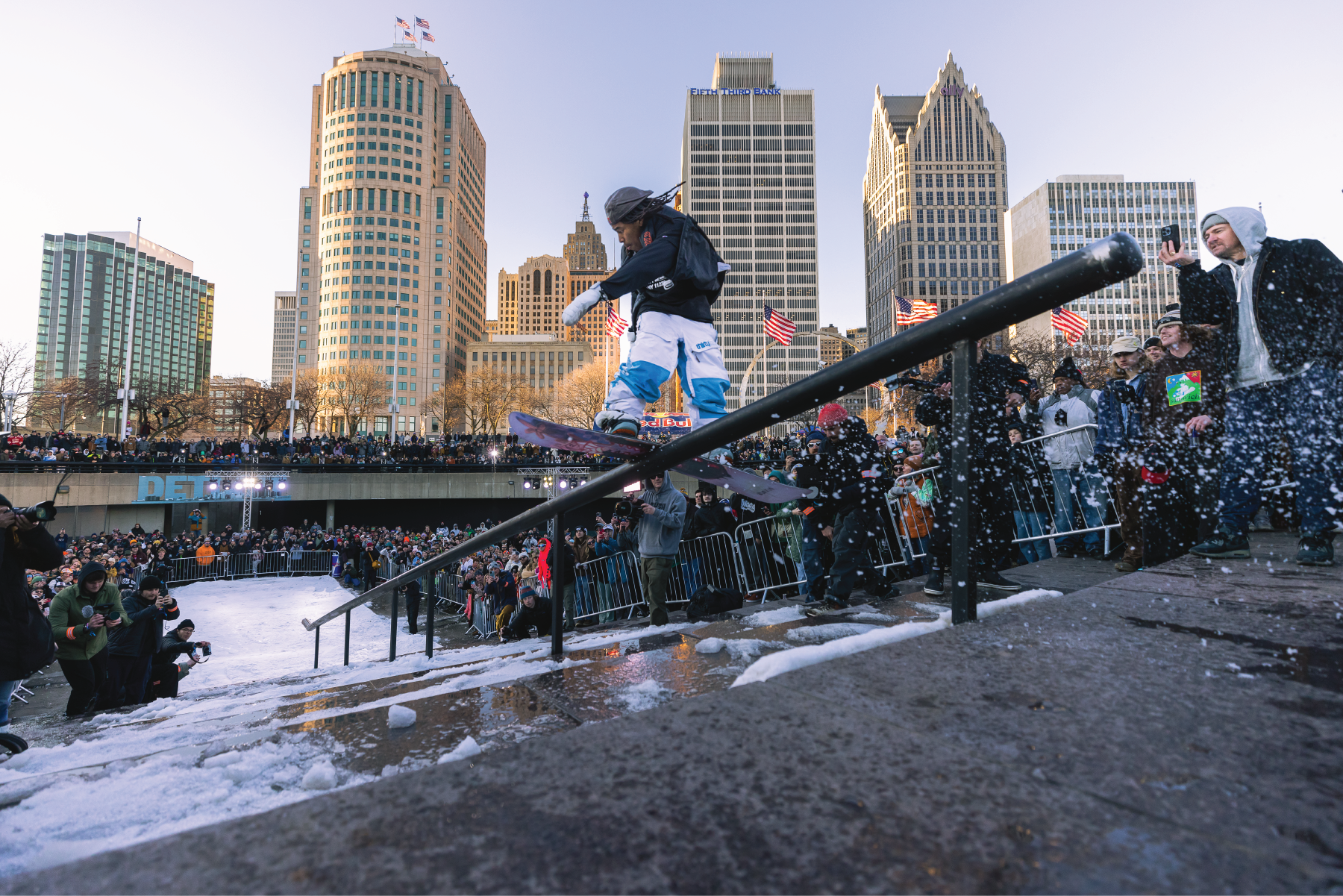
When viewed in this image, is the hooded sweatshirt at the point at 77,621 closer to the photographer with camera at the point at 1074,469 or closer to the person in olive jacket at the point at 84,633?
the person in olive jacket at the point at 84,633

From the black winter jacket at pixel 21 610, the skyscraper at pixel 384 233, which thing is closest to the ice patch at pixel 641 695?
the black winter jacket at pixel 21 610

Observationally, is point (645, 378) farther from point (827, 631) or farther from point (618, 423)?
point (827, 631)

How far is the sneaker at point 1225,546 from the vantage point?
12.4ft

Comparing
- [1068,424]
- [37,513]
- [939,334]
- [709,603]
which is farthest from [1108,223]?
[37,513]

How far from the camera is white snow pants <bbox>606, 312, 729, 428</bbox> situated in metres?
4.07

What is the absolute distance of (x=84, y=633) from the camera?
6285 mm

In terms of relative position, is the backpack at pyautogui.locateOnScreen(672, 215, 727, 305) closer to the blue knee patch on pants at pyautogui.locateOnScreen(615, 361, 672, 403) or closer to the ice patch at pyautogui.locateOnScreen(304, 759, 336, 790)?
the blue knee patch on pants at pyautogui.locateOnScreen(615, 361, 672, 403)

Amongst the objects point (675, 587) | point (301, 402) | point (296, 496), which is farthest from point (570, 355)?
point (675, 587)

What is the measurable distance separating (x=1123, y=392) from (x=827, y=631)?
4.25 metres

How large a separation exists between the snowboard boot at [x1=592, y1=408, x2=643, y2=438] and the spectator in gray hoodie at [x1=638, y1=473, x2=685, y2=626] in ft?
5.82

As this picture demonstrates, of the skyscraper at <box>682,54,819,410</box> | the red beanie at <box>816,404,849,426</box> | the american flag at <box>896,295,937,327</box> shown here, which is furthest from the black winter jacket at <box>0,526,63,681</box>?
the skyscraper at <box>682,54,819,410</box>

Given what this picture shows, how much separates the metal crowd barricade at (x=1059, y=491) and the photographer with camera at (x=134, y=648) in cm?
862

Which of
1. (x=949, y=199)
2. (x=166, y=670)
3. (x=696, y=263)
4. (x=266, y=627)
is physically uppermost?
(x=949, y=199)

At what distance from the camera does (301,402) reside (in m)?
65.6
